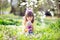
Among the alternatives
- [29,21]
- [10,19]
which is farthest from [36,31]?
→ [10,19]

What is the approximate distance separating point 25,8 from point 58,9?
1.22 ft

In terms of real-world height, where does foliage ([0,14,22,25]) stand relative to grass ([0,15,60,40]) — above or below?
above

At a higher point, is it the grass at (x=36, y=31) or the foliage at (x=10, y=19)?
the foliage at (x=10, y=19)

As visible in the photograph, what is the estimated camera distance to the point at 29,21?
1.56 m

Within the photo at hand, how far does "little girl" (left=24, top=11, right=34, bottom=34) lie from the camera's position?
1.54 meters

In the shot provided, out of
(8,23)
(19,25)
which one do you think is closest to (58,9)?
(19,25)

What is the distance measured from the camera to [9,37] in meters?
1.50

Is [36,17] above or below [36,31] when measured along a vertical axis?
above

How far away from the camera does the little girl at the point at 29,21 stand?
1.54 metres

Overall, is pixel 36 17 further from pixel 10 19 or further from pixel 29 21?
pixel 10 19

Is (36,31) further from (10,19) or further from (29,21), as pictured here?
(10,19)

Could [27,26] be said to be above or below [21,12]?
below

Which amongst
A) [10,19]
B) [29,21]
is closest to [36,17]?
[29,21]

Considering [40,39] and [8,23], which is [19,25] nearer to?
[8,23]
